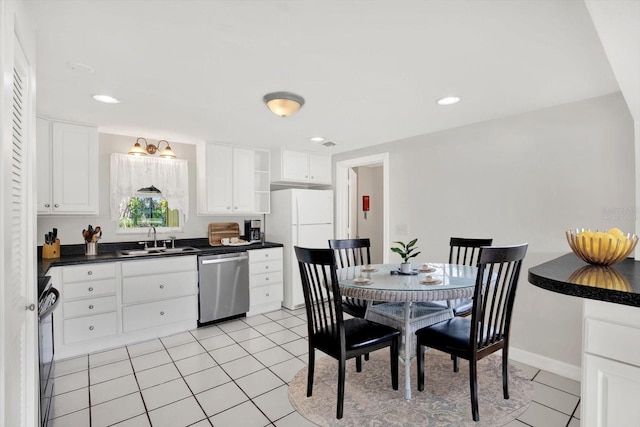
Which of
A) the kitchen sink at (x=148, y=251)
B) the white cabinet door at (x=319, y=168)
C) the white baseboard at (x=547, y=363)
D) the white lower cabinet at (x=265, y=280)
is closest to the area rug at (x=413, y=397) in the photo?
the white baseboard at (x=547, y=363)

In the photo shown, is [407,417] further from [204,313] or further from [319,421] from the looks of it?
[204,313]

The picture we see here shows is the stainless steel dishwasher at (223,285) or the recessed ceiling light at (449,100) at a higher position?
the recessed ceiling light at (449,100)

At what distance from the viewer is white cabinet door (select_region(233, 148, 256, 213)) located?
4273mm

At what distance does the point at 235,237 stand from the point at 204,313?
1170mm

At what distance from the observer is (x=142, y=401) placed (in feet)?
7.50

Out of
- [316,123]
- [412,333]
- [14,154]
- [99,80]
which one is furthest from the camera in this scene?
[316,123]

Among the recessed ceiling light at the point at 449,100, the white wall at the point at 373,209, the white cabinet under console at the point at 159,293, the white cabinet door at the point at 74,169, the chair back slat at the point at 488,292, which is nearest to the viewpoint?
the chair back slat at the point at 488,292

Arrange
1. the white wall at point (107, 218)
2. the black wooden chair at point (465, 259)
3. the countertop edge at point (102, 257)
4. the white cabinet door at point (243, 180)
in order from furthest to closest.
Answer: the white cabinet door at point (243, 180) → the white wall at point (107, 218) → the countertop edge at point (102, 257) → the black wooden chair at point (465, 259)

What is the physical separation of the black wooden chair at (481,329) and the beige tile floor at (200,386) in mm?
444

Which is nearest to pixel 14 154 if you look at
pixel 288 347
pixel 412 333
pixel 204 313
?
pixel 412 333

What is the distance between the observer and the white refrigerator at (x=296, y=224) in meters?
4.39

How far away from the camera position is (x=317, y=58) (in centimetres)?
194

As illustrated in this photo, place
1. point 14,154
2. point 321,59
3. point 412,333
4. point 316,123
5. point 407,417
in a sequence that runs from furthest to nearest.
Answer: point 316,123
point 412,333
point 407,417
point 321,59
point 14,154

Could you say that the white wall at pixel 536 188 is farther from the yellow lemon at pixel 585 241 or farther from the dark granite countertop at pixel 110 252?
the dark granite countertop at pixel 110 252
